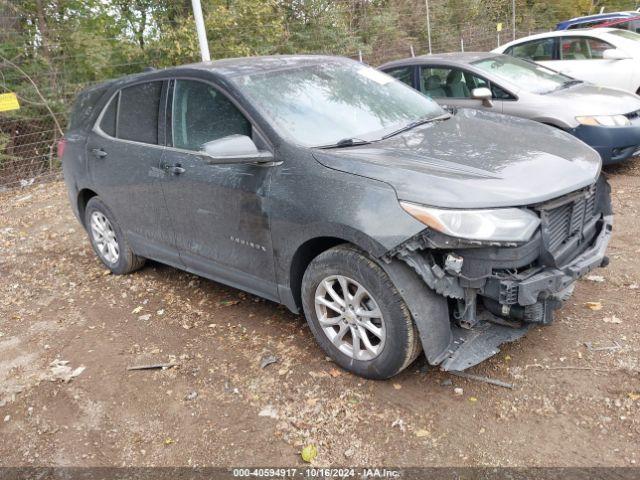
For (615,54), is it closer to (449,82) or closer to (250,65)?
(449,82)

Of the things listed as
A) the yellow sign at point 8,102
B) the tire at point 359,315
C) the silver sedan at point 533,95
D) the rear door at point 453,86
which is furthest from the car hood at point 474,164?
the yellow sign at point 8,102

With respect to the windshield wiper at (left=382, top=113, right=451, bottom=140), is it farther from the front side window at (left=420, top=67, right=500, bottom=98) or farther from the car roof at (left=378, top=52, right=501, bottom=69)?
the car roof at (left=378, top=52, right=501, bottom=69)

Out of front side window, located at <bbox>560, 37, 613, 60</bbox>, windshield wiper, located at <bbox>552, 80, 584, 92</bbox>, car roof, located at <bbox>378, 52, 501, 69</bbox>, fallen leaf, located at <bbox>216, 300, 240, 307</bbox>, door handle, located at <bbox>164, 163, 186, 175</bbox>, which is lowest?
fallen leaf, located at <bbox>216, 300, 240, 307</bbox>

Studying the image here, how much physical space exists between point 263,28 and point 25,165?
5610 millimetres

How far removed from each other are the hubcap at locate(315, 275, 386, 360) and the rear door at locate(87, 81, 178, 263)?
1.56 metres

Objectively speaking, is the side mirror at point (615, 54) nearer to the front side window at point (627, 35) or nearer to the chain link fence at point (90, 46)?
the front side window at point (627, 35)

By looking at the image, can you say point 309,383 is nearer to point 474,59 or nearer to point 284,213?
point 284,213

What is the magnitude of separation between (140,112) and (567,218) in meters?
3.19

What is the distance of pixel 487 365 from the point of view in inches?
128

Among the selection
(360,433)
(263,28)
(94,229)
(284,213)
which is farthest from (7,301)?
(263,28)

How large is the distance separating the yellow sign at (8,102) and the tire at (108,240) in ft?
14.9

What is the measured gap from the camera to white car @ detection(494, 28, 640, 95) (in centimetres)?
820

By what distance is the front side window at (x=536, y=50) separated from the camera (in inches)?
350

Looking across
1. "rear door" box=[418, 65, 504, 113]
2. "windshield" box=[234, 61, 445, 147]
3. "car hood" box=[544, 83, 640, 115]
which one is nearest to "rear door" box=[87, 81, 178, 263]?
"windshield" box=[234, 61, 445, 147]
